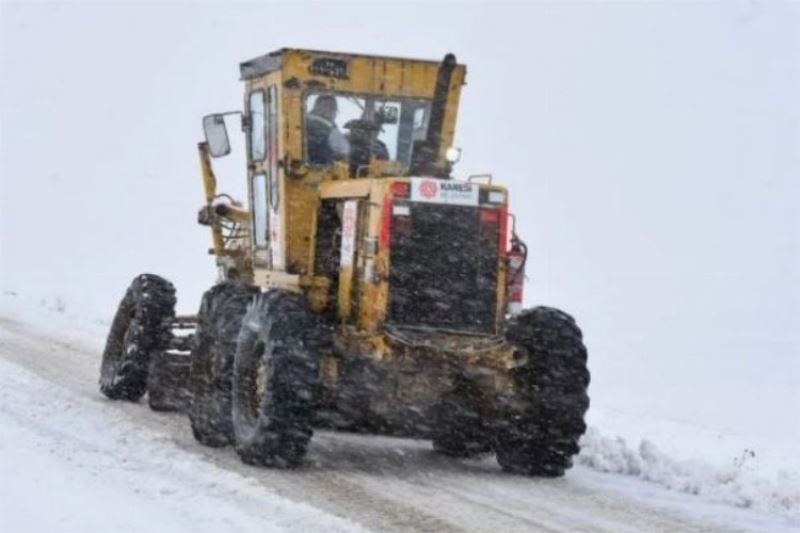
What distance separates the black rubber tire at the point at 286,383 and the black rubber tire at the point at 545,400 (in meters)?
1.51

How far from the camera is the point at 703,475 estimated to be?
1070cm

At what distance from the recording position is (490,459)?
11961mm

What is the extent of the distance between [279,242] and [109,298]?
21974 mm

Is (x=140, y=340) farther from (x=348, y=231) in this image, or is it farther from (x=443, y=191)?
(x=443, y=191)

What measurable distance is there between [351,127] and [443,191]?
1345 mm

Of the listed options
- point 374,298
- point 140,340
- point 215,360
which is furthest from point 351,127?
point 140,340

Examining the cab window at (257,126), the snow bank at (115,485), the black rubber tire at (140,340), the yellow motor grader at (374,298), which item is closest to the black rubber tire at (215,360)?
the yellow motor grader at (374,298)

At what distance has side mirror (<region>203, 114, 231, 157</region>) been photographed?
12070mm

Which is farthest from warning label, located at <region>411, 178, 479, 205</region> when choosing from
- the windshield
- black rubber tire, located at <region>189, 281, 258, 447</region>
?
black rubber tire, located at <region>189, 281, 258, 447</region>

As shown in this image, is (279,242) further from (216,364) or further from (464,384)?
(464,384)

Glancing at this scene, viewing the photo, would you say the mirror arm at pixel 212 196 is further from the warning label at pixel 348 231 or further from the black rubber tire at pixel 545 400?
the black rubber tire at pixel 545 400

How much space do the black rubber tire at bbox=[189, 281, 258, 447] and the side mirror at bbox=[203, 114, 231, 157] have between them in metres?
1.09

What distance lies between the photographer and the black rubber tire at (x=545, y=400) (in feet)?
35.7

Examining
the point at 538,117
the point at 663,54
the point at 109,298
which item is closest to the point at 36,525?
the point at 109,298
